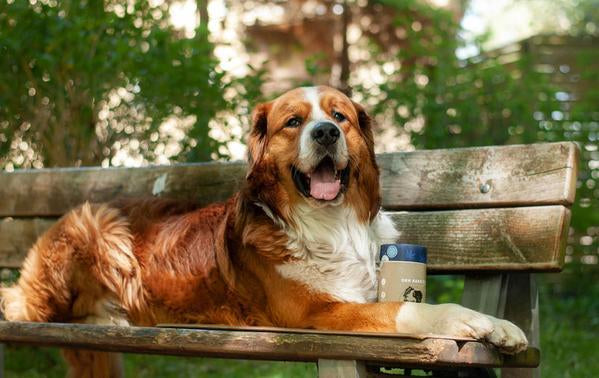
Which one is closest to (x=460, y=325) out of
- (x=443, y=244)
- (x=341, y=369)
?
(x=341, y=369)

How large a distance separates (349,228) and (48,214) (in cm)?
201

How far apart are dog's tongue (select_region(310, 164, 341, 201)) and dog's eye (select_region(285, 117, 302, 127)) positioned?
22cm

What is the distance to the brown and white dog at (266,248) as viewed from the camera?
10.4ft

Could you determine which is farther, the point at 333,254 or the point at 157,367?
the point at 157,367

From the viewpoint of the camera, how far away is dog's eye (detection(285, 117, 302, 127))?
11.0 ft

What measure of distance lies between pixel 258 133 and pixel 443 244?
0.98 m

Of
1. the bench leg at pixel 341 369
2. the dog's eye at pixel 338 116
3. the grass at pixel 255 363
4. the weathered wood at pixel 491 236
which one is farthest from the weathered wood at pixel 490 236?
the grass at pixel 255 363

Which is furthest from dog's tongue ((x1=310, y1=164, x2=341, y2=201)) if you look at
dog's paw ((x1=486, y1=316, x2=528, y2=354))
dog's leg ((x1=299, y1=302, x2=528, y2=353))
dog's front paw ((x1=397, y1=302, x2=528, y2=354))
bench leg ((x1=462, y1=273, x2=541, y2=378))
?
dog's paw ((x1=486, y1=316, x2=528, y2=354))

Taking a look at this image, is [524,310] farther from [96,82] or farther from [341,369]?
[96,82]

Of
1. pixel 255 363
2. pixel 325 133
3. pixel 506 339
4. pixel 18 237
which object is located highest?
pixel 325 133

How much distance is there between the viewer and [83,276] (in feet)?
12.4

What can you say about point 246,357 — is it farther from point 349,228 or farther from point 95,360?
point 95,360

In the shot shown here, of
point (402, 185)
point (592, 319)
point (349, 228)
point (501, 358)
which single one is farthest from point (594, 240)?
point (501, 358)

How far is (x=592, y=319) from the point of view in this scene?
7.01 meters
